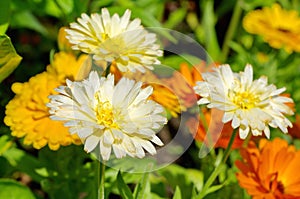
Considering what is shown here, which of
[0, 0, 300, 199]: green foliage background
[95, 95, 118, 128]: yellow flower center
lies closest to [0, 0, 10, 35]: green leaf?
[0, 0, 300, 199]: green foliage background

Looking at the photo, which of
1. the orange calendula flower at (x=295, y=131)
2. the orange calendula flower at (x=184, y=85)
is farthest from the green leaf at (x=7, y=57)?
the orange calendula flower at (x=295, y=131)

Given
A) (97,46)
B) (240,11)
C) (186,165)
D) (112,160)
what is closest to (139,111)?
(97,46)

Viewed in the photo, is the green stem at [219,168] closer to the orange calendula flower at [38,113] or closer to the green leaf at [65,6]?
the orange calendula flower at [38,113]

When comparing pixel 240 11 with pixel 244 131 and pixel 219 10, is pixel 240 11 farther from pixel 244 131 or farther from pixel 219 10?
pixel 244 131

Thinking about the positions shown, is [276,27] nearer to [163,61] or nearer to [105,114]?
[163,61]

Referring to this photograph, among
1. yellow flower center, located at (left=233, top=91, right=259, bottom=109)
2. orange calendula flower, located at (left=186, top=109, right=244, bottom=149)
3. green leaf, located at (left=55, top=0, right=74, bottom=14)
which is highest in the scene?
yellow flower center, located at (left=233, top=91, right=259, bottom=109)

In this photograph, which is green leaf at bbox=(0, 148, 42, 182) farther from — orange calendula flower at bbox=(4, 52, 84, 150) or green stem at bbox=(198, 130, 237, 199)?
green stem at bbox=(198, 130, 237, 199)
